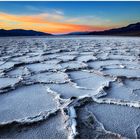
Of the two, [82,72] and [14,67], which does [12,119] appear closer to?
[82,72]

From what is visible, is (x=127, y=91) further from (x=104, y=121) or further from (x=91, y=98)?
(x=104, y=121)

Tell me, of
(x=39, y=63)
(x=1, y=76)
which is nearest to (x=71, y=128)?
(x=1, y=76)

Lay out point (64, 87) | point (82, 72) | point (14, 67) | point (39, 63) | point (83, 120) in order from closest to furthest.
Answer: point (83, 120)
point (64, 87)
point (82, 72)
point (14, 67)
point (39, 63)

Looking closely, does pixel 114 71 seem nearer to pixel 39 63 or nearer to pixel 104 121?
pixel 39 63

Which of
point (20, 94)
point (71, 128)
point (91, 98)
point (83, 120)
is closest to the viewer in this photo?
point (71, 128)

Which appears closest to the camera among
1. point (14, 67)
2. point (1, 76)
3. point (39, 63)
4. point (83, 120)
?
point (83, 120)

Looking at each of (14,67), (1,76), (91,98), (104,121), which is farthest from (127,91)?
(14,67)

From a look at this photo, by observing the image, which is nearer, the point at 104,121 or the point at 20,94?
the point at 104,121

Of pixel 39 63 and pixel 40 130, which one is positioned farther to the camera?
pixel 39 63

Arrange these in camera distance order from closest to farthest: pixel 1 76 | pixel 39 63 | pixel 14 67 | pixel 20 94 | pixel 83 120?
pixel 83 120
pixel 20 94
pixel 1 76
pixel 14 67
pixel 39 63
